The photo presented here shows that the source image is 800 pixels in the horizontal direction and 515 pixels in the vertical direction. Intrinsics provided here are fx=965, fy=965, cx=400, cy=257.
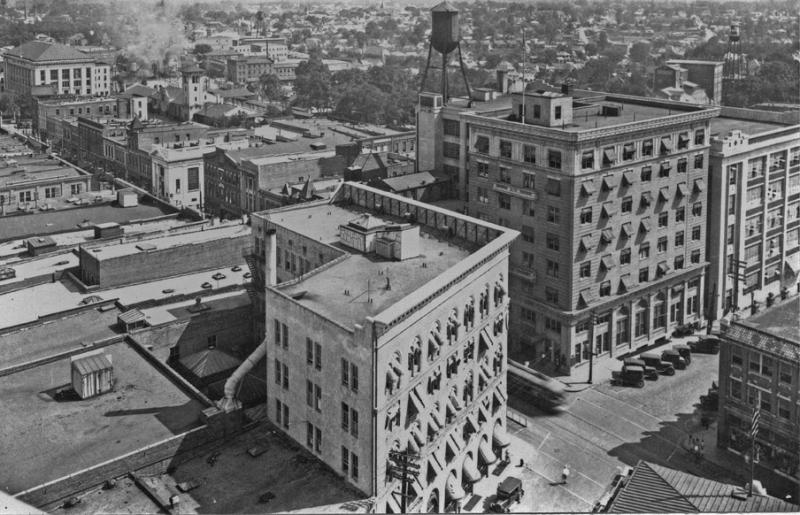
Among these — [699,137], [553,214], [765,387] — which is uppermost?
[699,137]

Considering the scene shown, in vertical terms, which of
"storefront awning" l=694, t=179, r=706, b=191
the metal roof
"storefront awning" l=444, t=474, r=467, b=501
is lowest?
"storefront awning" l=444, t=474, r=467, b=501

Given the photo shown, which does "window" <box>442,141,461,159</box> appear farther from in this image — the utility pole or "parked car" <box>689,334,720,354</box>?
the utility pole

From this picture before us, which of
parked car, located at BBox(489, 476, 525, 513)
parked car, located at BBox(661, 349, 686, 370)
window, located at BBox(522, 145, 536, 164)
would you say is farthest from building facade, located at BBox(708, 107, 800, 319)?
parked car, located at BBox(489, 476, 525, 513)

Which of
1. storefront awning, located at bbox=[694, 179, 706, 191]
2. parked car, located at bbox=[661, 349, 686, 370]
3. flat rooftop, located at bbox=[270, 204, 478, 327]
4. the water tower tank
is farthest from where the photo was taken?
the water tower tank

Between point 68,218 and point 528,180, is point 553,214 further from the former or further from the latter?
point 68,218

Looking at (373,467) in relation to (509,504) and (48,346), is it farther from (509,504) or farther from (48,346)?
(48,346)

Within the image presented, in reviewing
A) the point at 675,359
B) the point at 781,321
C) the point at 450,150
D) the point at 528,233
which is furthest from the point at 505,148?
the point at 781,321

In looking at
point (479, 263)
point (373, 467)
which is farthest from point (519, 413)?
point (373, 467)
